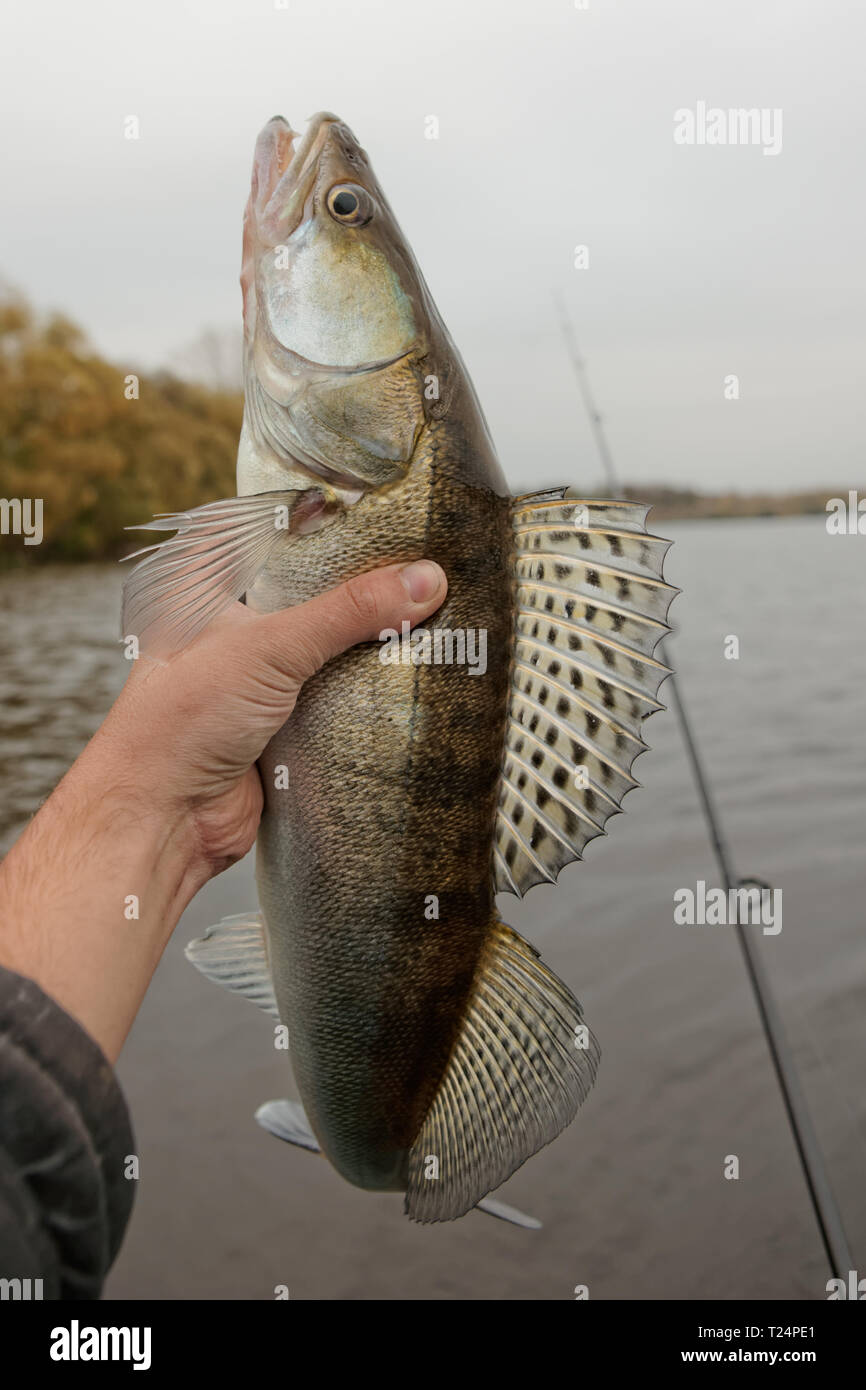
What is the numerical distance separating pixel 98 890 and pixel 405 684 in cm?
69

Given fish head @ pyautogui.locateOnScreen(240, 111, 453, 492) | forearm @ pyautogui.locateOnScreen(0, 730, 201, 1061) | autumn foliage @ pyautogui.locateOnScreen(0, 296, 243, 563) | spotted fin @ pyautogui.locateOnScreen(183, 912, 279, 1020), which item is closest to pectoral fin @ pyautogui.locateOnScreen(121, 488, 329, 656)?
fish head @ pyautogui.locateOnScreen(240, 111, 453, 492)

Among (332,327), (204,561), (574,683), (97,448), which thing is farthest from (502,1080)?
(97,448)

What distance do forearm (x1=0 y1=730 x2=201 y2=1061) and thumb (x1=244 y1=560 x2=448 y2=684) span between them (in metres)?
0.37

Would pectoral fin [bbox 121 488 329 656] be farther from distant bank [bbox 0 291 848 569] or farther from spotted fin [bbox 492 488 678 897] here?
distant bank [bbox 0 291 848 569]

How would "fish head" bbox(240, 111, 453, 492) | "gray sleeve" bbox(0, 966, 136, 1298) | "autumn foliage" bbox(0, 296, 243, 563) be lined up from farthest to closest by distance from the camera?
1. "autumn foliage" bbox(0, 296, 243, 563)
2. "fish head" bbox(240, 111, 453, 492)
3. "gray sleeve" bbox(0, 966, 136, 1298)

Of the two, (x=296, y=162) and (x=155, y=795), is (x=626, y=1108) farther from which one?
(x=296, y=162)

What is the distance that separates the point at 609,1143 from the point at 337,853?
3.80 metres

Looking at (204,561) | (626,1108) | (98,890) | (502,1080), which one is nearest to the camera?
(98,890)

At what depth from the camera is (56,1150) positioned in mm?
1399

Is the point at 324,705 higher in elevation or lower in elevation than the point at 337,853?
higher

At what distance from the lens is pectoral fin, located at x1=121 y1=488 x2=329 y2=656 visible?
6.36ft

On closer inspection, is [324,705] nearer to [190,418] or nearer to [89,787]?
[89,787]

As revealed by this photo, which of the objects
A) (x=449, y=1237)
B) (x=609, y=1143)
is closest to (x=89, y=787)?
(x=449, y=1237)
